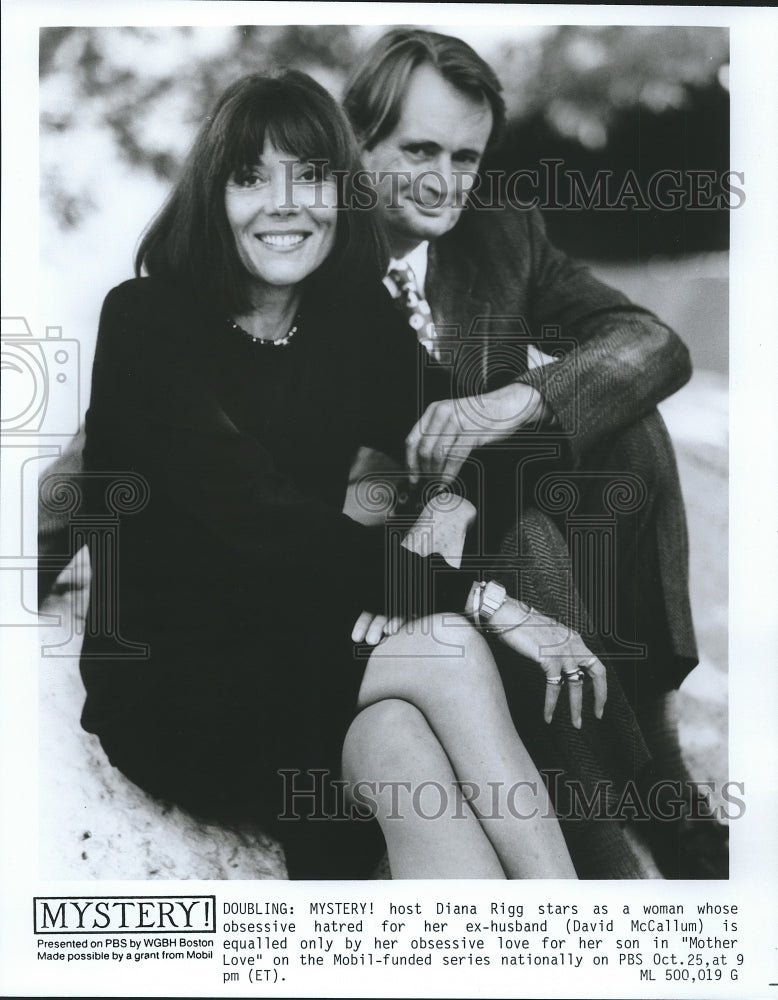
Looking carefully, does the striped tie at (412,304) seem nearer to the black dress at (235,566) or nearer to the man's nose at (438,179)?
the black dress at (235,566)

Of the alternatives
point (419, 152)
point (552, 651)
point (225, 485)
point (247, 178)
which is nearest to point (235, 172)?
point (247, 178)

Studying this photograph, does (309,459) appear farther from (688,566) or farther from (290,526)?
(688,566)

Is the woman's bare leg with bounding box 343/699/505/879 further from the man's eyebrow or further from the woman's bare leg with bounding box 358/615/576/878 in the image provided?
the man's eyebrow

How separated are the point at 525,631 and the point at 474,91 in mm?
1439

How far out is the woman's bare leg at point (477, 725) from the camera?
249cm

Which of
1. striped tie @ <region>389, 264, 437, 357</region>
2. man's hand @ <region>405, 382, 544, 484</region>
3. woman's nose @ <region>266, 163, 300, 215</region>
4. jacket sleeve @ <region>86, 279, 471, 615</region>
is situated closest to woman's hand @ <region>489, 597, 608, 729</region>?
jacket sleeve @ <region>86, 279, 471, 615</region>

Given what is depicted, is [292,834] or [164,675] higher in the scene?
[164,675]

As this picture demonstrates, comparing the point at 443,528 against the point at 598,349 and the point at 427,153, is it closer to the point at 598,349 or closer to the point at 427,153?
the point at 598,349

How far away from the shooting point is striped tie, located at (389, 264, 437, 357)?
8.48ft

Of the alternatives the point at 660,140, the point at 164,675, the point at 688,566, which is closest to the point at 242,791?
the point at 164,675

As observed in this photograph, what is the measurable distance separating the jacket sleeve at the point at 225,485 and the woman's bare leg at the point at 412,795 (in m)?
0.30

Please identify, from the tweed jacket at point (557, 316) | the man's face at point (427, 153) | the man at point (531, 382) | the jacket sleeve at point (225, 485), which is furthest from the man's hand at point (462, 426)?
the man's face at point (427, 153)

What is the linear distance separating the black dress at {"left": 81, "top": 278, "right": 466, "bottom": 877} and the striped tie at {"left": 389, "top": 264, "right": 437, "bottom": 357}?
7cm

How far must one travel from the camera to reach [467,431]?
256 centimetres
